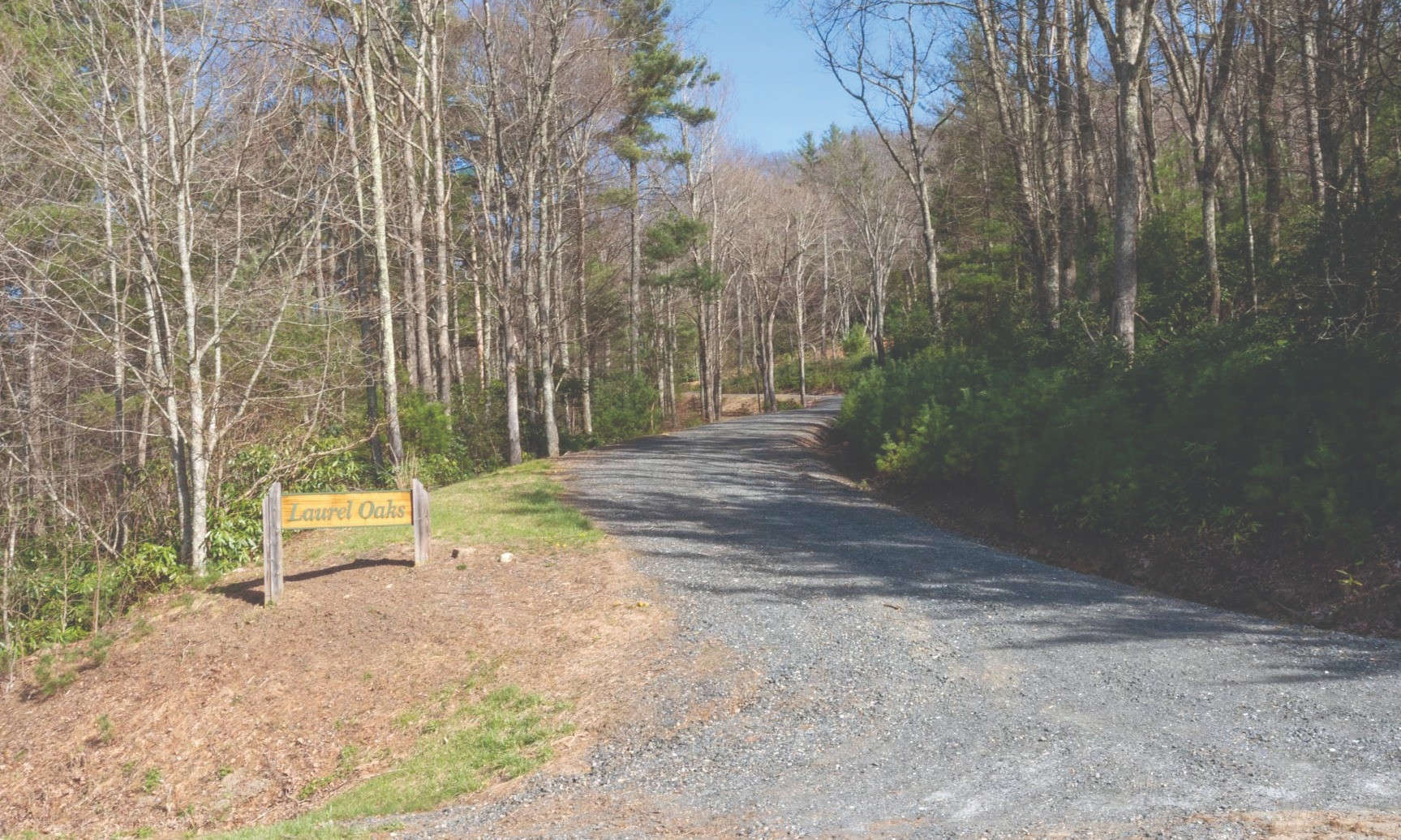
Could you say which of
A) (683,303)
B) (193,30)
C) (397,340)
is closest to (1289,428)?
(193,30)

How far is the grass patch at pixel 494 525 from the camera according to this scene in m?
10.9

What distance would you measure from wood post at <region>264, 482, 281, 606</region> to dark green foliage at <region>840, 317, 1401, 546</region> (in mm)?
8133

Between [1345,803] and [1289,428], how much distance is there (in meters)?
5.34

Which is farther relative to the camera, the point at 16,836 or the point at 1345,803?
the point at 16,836

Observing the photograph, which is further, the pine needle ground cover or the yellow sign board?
the yellow sign board

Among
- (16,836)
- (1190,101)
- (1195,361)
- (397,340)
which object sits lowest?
(16,836)

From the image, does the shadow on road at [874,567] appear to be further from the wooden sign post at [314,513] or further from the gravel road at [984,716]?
the wooden sign post at [314,513]

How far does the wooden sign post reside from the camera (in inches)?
351

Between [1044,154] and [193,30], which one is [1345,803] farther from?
[1044,154]

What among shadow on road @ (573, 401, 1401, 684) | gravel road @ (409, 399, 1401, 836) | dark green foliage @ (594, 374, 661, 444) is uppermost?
dark green foliage @ (594, 374, 661, 444)

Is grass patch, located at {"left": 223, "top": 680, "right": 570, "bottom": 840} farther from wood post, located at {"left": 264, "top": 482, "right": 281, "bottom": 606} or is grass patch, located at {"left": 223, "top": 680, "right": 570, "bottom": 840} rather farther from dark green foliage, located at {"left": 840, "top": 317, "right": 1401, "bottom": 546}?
dark green foliage, located at {"left": 840, "top": 317, "right": 1401, "bottom": 546}

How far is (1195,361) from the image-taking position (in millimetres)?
9727

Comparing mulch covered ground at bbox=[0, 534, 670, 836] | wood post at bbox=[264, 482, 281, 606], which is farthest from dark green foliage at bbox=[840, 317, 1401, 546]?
wood post at bbox=[264, 482, 281, 606]

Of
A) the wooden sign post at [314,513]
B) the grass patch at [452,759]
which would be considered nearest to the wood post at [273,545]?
the wooden sign post at [314,513]
